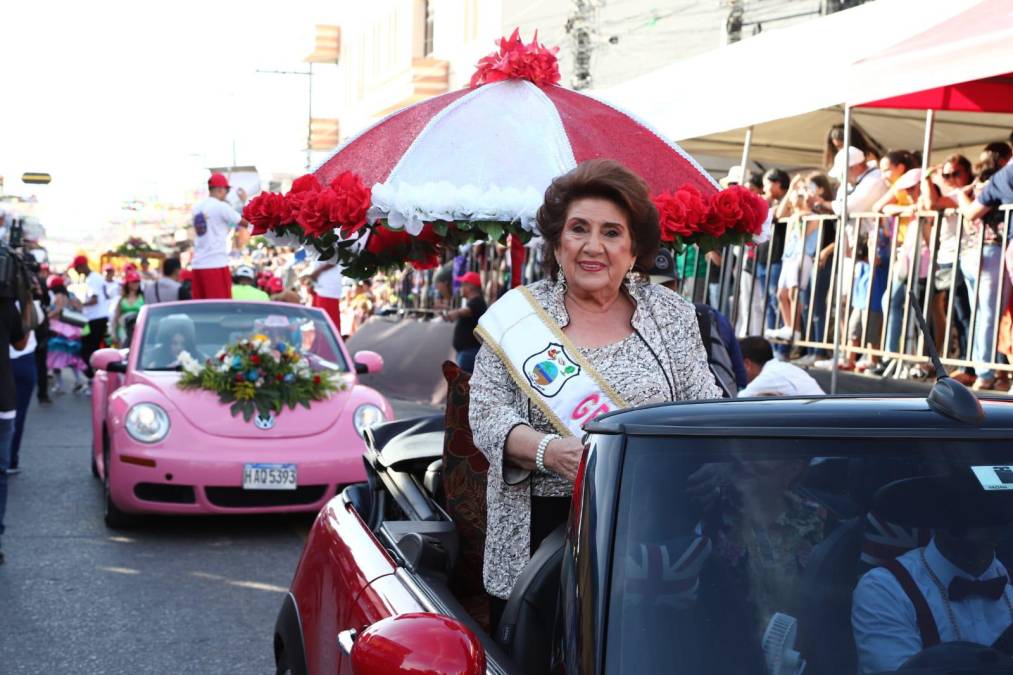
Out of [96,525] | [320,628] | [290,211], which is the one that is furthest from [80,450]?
[320,628]

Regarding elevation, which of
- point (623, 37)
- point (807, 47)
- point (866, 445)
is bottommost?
point (866, 445)

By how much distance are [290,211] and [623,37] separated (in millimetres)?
30243

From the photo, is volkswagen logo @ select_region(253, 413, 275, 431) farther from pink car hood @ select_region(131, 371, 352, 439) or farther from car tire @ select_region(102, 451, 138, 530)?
car tire @ select_region(102, 451, 138, 530)

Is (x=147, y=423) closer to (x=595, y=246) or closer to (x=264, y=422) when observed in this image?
(x=264, y=422)

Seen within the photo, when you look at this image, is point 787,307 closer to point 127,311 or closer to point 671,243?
point 671,243

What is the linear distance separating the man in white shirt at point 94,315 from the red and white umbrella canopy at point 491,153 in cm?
1543

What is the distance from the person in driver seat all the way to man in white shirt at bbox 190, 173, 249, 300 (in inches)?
469

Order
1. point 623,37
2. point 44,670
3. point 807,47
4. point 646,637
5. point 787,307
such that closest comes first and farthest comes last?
point 646,637, point 44,670, point 807,47, point 787,307, point 623,37

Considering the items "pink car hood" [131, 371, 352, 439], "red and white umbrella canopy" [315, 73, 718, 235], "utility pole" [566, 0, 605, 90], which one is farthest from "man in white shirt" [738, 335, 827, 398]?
"utility pole" [566, 0, 605, 90]

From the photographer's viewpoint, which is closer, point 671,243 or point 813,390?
point 671,243

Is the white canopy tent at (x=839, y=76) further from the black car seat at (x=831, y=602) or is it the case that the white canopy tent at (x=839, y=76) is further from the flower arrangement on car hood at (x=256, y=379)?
the black car seat at (x=831, y=602)

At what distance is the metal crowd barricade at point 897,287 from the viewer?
328 inches

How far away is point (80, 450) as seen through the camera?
1226cm

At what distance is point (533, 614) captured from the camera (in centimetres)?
292
